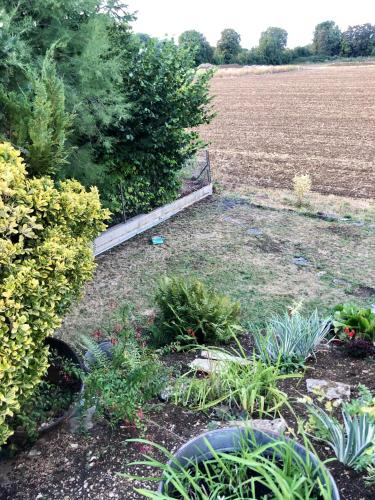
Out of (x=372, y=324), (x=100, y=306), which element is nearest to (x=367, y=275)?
(x=372, y=324)

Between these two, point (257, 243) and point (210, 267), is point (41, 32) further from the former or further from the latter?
point (257, 243)

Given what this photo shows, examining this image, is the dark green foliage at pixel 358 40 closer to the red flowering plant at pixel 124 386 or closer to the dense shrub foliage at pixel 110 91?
the dense shrub foliage at pixel 110 91

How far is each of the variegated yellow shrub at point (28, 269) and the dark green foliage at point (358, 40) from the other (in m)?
97.9

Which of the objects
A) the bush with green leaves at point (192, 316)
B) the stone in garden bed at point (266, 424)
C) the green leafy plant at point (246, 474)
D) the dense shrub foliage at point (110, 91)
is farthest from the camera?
the dense shrub foliage at point (110, 91)

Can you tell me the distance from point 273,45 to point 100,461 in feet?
334

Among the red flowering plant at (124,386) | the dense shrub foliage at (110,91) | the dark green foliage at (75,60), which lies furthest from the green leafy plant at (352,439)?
the dark green foliage at (75,60)

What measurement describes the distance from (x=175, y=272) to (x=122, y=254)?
1.10m

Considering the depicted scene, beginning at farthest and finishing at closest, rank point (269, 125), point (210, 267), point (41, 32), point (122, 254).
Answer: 1. point (269, 125)
2. point (122, 254)
3. point (210, 267)
4. point (41, 32)

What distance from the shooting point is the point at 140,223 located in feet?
24.7

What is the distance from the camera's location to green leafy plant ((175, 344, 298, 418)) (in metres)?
2.70

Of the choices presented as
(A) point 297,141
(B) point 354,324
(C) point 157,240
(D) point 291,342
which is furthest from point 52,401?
(A) point 297,141

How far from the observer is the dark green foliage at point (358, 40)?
286 feet

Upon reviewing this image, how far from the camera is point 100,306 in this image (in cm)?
516

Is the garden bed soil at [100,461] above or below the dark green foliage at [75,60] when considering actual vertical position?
below
